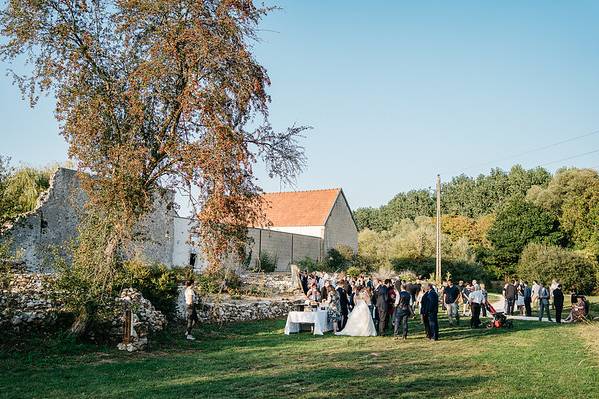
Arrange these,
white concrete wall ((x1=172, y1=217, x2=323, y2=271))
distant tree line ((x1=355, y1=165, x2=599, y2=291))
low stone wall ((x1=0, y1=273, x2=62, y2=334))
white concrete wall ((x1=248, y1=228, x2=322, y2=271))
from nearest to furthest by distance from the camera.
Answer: low stone wall ((x1=0, y1=273, x2=62, y2=334))
white concrete wall ((x1=172, y1=217, x2=323, y2=271))
white concrete wall ((x1=248, y1=228, x2=322, y2=271))
distant tree line ((x1=355, y1=165, x2=599, y2=291))

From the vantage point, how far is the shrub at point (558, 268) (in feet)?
128

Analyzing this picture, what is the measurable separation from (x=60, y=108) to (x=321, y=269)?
2552 centimetres

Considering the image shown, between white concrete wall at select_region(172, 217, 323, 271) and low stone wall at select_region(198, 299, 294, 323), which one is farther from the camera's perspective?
white concrete wall at select_region(172, 217, 323, 271)

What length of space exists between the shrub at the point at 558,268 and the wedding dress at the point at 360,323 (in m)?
25.2

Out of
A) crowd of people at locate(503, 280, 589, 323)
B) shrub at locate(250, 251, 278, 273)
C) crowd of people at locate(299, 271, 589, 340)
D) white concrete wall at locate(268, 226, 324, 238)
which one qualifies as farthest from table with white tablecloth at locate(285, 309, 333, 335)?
white concrete wall at locate(268, 226, 324, 238)

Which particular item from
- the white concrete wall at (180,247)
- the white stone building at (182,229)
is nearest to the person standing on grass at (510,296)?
the white stone building at (182,229)

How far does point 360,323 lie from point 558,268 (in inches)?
1084

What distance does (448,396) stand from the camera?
8703 mm

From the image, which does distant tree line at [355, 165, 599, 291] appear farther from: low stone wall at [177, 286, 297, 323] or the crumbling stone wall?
the crumbling stone wall

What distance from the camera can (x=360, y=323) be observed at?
17.3 metres

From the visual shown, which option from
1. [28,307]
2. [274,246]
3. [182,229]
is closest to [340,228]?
[274,246]

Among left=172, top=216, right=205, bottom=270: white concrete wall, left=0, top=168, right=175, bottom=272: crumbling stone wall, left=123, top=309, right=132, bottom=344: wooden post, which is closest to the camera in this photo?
left=123, top=309, right=132, bottom=344: wooden post

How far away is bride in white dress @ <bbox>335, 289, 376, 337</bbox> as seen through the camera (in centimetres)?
1722

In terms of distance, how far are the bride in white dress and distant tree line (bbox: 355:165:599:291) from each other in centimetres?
2428
